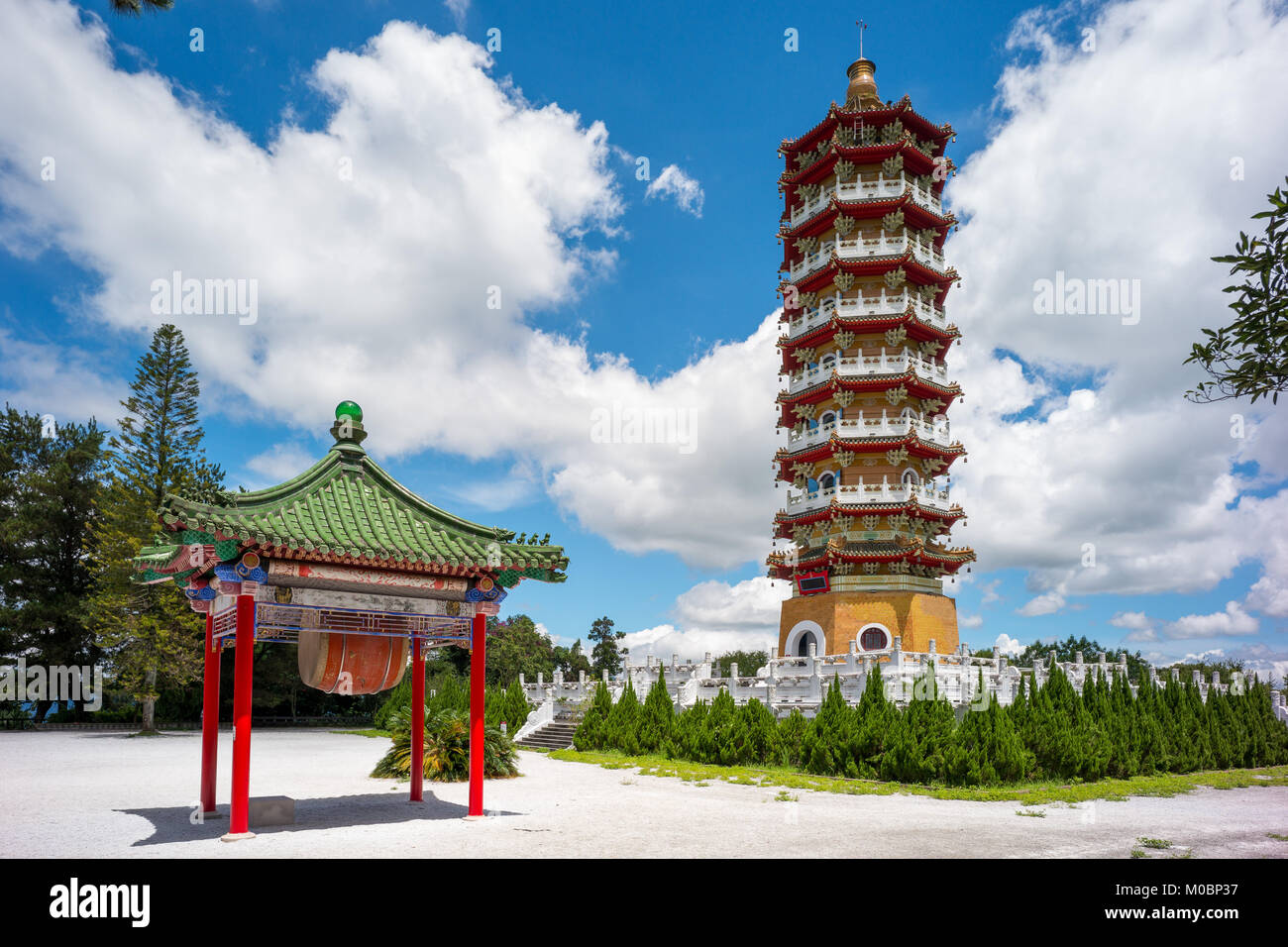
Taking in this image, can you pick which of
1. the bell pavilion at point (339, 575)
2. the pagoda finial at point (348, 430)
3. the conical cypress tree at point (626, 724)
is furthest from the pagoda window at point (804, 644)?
the pagoda finial at point (348, 430)

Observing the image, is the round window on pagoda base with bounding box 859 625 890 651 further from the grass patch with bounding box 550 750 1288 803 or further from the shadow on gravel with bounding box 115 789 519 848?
the shadow on gravel with bounding box 115 789 519 848

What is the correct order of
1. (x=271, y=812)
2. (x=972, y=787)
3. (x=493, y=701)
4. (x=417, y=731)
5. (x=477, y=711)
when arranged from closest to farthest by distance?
(x=271, y=812), (x=477, y=711), (x=417, y=731), (x=972, y=787), (x=493, y=701)

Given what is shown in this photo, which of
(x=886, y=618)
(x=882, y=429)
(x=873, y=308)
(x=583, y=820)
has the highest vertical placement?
(x=873, y=308)

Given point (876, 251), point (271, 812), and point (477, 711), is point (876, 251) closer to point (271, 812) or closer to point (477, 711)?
point (477, 711)

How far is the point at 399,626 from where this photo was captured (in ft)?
42.9

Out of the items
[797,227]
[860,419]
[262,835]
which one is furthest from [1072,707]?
[797,227]

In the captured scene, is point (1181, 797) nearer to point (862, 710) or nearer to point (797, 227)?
point (862, 710)

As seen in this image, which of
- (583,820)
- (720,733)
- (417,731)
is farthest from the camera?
(720,733)

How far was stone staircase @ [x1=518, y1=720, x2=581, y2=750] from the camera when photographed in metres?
28.0

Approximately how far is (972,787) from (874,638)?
1317cm

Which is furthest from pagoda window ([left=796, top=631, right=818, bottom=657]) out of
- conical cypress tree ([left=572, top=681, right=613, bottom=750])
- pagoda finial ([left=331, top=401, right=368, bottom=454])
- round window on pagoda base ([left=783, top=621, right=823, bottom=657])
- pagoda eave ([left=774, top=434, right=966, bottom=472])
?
pagoda finial ([left=331, top=401, right=368, bottom=454])

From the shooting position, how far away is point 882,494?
3120cm

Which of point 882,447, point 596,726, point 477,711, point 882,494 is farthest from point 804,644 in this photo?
point 477,711
